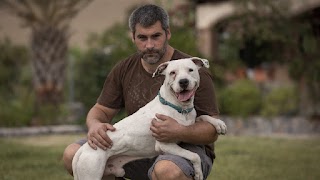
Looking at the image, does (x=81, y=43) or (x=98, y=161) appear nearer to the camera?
(x=98, y=161)

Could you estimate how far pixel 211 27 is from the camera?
61.5 ft

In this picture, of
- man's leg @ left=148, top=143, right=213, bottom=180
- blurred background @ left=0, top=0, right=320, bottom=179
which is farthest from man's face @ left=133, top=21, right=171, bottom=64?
blurred background @ left=0, top=0, right=320, bottom=179

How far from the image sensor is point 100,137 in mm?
4820

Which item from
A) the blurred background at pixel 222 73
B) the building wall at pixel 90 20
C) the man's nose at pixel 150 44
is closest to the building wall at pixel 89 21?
the building wall at pixel 90 20

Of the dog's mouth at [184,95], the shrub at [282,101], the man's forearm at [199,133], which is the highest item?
the dog's mouth at [184,95]

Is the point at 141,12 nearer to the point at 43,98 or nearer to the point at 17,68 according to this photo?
the point at 43,98

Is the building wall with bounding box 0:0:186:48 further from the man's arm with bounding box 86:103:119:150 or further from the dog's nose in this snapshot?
the dog's nose

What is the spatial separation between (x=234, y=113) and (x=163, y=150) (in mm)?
9466

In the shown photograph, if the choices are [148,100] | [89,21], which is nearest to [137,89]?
[148,100]

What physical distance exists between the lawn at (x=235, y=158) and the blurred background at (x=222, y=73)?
3cm

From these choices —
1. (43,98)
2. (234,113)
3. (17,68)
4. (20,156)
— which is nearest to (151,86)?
(20,156)

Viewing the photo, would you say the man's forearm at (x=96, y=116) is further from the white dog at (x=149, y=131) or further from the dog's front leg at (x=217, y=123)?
the dog's front leg at (x=217, y=123)

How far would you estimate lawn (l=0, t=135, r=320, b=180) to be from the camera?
792 centimetres

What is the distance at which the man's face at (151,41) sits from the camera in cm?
488
